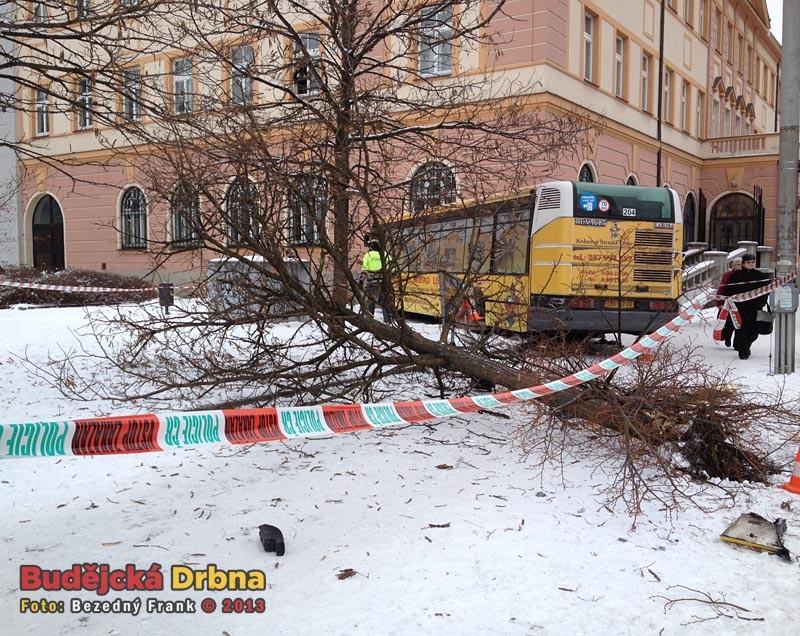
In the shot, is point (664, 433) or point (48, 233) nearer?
point (664, 433)

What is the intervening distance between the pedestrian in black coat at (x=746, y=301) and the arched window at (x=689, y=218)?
1859cm

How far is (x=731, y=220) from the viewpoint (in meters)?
29.4

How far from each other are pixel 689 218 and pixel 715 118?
6.16m

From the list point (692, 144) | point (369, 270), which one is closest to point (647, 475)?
point (369, 270)

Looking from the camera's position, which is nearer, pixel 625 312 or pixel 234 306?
pixel 234 306

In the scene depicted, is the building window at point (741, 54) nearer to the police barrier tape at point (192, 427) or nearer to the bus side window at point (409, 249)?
the bus side window at point (409, 249)

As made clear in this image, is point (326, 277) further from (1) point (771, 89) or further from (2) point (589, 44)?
(1) point (771, 89)

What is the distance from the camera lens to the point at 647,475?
15.8ft

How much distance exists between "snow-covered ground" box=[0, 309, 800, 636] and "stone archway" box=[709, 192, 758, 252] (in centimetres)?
2635

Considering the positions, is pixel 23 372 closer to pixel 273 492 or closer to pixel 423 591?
pixel 273 492

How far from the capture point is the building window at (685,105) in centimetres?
2795

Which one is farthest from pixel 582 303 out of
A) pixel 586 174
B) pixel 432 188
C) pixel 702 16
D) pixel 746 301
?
pixel 702 16

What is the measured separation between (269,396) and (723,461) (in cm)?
370

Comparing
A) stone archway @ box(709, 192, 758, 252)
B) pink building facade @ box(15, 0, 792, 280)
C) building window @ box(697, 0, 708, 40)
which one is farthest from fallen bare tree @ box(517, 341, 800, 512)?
building window @ box(697, 0, 708, 40)
